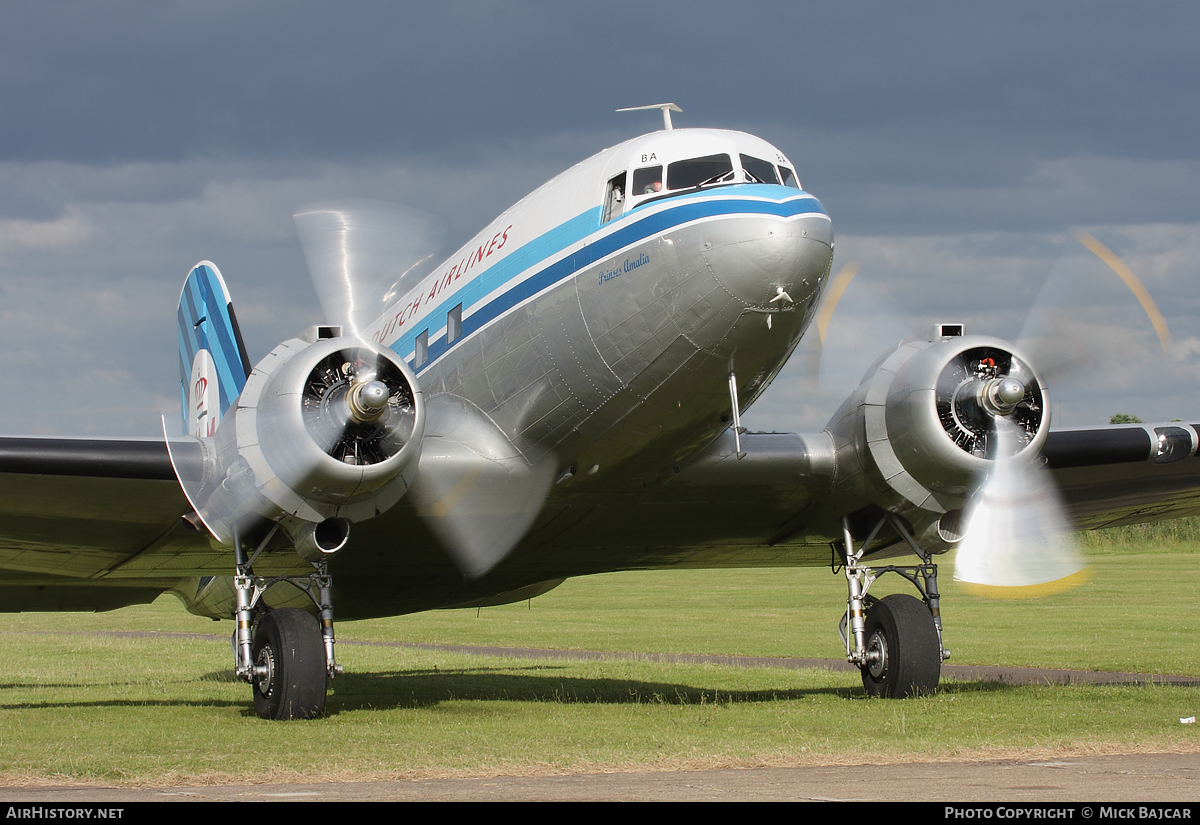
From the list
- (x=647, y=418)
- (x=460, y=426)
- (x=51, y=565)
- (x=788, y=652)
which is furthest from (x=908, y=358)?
(x=788, y=652)

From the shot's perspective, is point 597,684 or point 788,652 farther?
point 788,652

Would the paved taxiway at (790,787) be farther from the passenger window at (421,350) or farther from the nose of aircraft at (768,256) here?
the passenger window at (421,350)

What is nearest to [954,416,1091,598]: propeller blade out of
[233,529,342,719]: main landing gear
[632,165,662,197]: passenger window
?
[632,165,662,197]: passenger window

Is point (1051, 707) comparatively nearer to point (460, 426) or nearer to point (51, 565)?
point (460, 426)

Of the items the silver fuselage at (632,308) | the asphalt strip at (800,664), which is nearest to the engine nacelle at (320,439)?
the silver fuselage at (632,308)

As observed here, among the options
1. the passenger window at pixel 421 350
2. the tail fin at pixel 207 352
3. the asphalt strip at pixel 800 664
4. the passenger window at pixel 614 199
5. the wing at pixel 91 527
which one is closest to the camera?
the passenger window at pixel 614 199

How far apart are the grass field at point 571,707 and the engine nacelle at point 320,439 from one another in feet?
6.11

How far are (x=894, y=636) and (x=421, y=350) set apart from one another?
18.5 ft

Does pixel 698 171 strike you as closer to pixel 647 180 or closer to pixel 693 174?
pixel 693 174

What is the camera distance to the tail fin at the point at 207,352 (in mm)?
17078

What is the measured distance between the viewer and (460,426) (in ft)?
38.6

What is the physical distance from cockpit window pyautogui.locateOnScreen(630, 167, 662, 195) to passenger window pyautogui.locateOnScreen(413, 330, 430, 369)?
3352 mm

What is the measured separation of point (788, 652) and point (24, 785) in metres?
16.9

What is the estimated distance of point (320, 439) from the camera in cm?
1034
